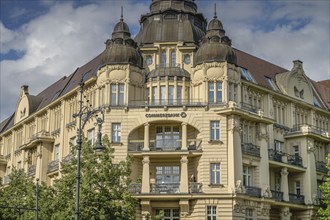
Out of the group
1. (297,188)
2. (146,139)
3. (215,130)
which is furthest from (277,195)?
(146,139)

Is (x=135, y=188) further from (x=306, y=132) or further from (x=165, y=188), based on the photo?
(x=306, y=132)

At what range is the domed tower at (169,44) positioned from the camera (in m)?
58.5

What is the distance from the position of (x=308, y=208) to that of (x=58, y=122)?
2640 centimetres

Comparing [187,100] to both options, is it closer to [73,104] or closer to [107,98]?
[107,98]

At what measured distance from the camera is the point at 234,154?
5597 cm

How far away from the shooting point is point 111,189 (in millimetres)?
43406

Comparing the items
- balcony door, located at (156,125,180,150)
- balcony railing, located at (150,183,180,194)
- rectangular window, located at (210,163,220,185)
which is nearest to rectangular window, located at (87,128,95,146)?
balcony door, located at (156,125,180,150)

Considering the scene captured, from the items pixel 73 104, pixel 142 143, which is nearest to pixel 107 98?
pixel 142 143

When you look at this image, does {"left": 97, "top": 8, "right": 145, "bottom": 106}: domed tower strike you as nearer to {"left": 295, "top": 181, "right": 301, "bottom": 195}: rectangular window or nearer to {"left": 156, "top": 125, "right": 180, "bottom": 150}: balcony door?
{"left": 156, "top": 125, "right": 180, "bottom": 150}: balcony door

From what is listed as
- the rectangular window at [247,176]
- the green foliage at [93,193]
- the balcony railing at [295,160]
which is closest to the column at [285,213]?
the balcony railing at [295,160]

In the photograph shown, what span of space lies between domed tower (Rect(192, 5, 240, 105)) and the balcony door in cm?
386

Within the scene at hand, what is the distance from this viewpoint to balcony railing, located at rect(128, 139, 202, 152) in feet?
185

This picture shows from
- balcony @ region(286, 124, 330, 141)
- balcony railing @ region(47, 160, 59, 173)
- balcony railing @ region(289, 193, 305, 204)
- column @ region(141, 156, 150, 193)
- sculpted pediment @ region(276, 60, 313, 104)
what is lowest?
balcony railing @ region(289, 193, 305, 204)

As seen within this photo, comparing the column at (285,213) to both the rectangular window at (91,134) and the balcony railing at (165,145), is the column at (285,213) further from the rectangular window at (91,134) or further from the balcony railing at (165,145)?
the rectangular window at (91,134)
